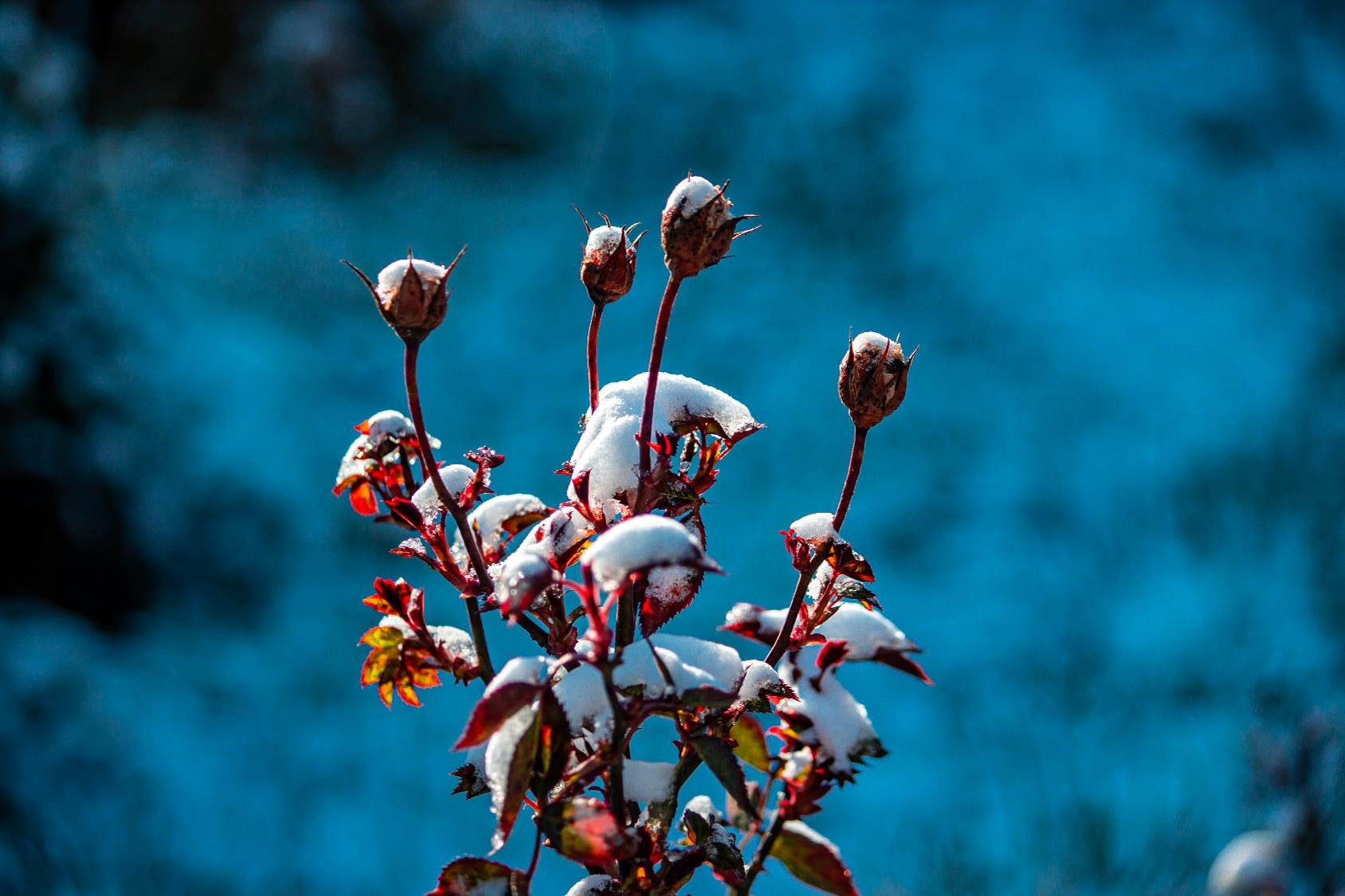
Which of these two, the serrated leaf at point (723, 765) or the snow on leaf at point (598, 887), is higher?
the serrated leaf at point (723, 765)

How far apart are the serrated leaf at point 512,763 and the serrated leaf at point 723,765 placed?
84 millimetres

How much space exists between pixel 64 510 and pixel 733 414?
3528 mm

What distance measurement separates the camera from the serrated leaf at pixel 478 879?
51 cm

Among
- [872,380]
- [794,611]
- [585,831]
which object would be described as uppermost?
[872,380]

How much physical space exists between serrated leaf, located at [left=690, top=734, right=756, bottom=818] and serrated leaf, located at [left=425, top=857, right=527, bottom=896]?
12 cm

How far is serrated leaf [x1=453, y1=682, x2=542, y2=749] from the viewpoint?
18.1 inches

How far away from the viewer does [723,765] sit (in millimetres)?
489

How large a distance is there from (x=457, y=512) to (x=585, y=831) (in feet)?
0.63

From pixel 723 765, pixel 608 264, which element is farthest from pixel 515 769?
pixel 608 264

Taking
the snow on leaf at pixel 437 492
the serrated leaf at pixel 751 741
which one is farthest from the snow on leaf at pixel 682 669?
the snow on leaf at pixel 437 492

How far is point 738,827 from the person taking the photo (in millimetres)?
639

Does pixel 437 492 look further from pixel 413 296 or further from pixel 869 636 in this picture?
pixel 869 636

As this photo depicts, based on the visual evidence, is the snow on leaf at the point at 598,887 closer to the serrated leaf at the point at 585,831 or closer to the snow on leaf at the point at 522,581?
the serrated leaf at the point at 585,831

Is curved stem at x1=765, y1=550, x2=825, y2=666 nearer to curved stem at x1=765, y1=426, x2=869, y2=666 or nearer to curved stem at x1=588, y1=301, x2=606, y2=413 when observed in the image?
curved stem at x1=765, y1=426, x2=869, y2=666
